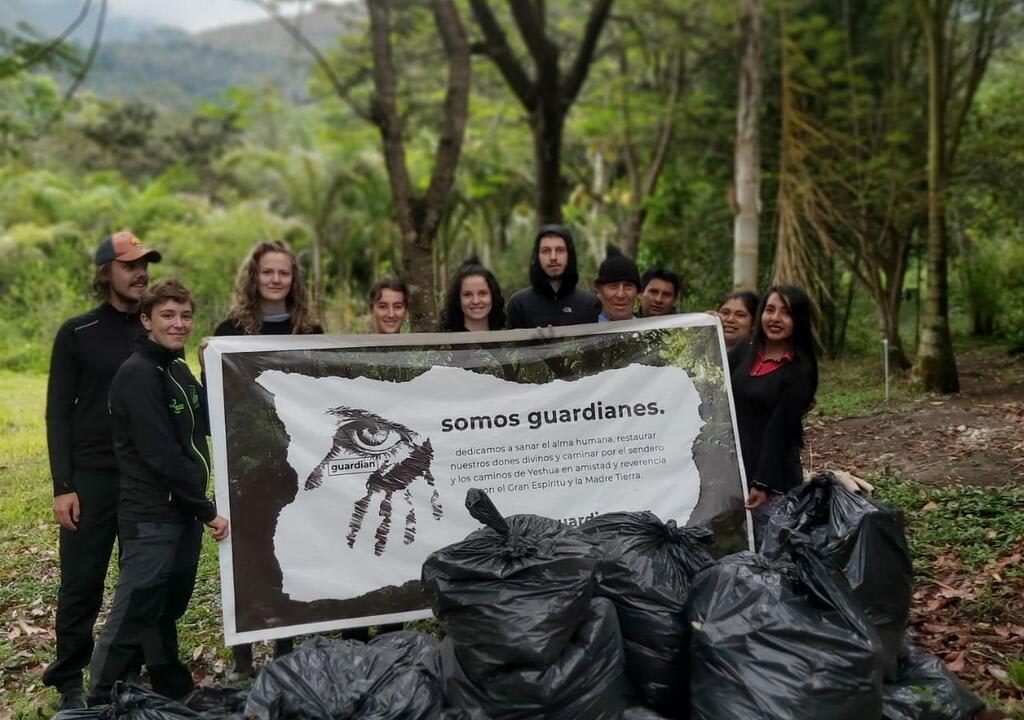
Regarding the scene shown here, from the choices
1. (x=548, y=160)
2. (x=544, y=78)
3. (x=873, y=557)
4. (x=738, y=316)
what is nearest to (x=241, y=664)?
(x=873, y=557)

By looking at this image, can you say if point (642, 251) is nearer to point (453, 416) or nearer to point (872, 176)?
point (872, 176)

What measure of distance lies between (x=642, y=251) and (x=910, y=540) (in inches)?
454

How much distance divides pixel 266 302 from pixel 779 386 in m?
2.27

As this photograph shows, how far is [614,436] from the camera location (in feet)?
11.6

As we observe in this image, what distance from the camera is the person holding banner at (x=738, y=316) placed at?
153 inches

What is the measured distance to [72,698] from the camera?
3.15 meters

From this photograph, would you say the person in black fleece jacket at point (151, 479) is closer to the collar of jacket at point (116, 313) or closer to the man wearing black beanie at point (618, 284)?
the collar of jacket at point (116, 313)

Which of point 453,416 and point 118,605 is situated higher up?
point 453,416

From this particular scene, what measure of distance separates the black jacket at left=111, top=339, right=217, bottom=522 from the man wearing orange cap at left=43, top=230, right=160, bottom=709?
0.84ft

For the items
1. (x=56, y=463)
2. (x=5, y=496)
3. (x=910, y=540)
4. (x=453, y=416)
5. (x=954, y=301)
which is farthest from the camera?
(x=954, y=301)

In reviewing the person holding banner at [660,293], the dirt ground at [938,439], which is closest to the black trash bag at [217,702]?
the person holding banner at [660,293]

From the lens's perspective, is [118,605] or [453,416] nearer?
[118,605]

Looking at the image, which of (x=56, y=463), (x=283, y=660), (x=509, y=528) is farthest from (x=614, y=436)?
(x=56, y=463)

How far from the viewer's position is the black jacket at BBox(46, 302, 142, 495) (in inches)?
122
